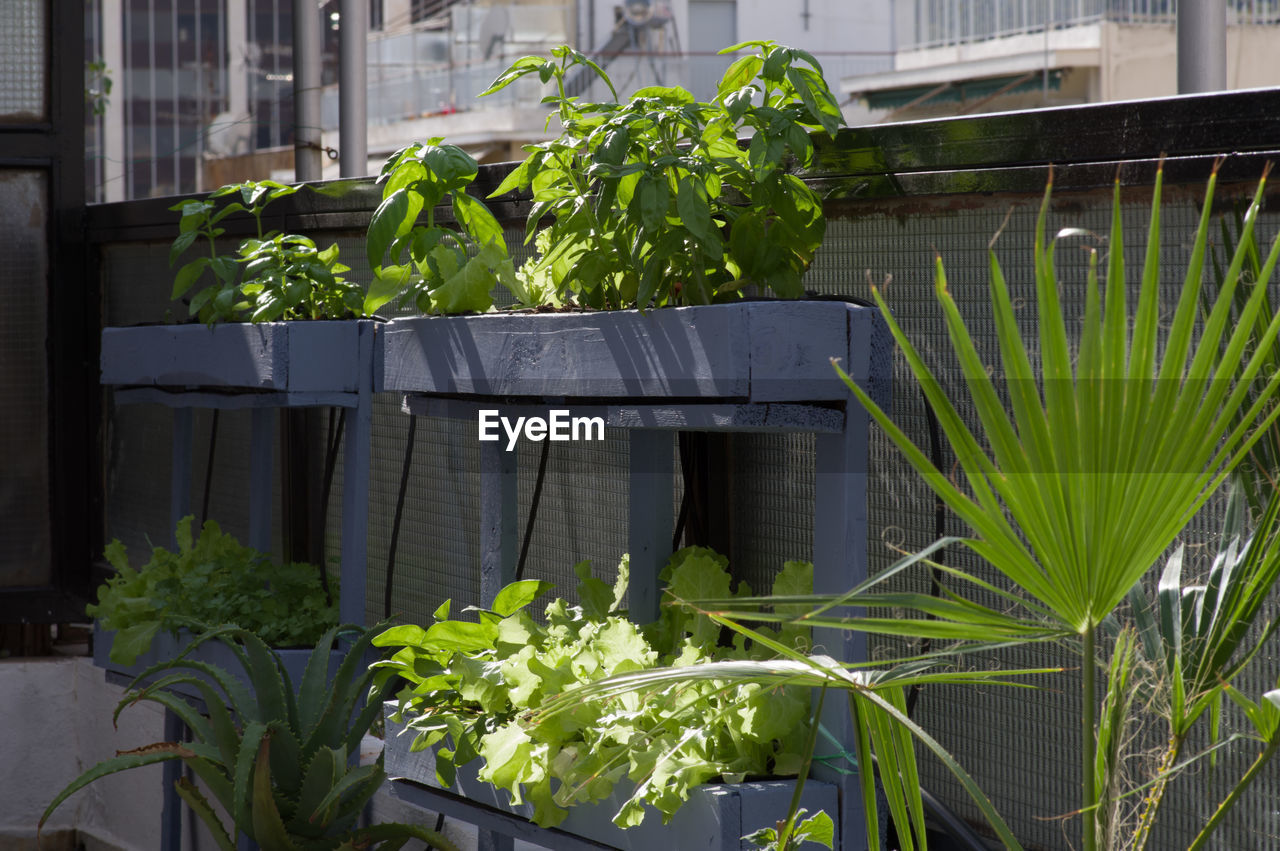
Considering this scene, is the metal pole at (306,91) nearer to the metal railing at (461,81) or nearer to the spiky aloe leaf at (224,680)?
the spiky aloe leaf at (224,680)

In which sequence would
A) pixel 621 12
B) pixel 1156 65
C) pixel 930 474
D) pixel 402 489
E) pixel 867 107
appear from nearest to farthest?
pixel 930 474, pixel 402 489, pixel 1156 65, pixel 867 107, pixel 621 12

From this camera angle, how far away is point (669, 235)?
5.17 ft

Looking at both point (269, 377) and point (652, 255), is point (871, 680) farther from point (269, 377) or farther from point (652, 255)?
point (269, 377)

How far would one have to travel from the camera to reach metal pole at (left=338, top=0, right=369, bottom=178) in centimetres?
396

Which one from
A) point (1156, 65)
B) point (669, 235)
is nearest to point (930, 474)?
point (669, 235)

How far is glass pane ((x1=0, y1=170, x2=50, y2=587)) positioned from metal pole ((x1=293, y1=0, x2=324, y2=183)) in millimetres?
765

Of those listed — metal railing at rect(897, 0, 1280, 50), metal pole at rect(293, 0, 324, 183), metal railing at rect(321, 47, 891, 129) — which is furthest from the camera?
metal railing at rect(321, 47, 891, 129)

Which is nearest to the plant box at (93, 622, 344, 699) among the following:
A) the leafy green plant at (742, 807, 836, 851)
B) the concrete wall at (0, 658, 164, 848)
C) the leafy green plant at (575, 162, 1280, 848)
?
the concrete wall at (0, 658, 164, 848)

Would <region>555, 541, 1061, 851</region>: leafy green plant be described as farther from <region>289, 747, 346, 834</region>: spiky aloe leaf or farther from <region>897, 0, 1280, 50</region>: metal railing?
<region>897, 0, 1280, 50</region>: metal railing

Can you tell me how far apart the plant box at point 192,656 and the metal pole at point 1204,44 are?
172 cm

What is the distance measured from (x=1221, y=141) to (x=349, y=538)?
4.87ft

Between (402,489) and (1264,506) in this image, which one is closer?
(1264,506)

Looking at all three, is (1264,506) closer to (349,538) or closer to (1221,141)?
(1221,141)

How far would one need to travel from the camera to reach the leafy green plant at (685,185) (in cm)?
154
